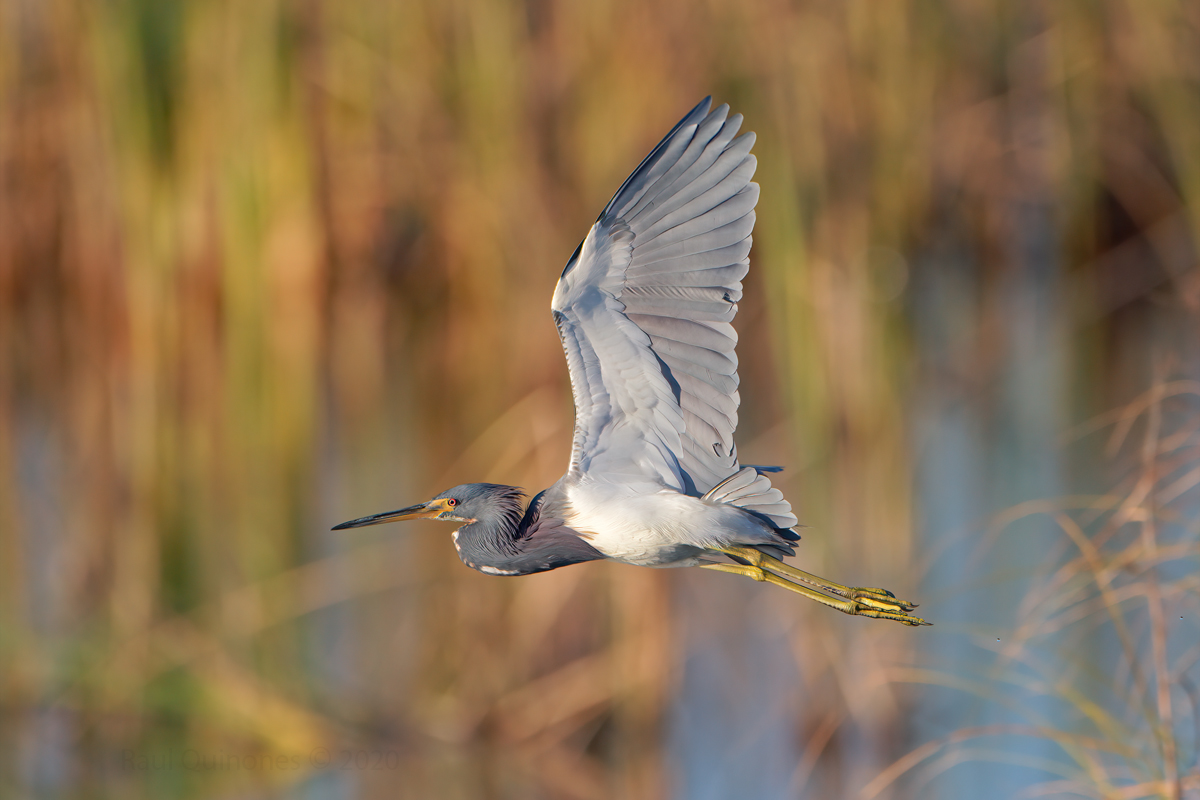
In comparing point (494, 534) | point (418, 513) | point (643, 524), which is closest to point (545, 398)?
point (418, 513)

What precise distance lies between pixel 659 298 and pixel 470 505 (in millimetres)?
423

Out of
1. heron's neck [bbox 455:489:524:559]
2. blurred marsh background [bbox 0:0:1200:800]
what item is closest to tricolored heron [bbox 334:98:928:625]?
heron's neck [bbox 455:489:524:559]

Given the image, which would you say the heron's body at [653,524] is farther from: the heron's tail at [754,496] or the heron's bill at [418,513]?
the heron's bill at [418,513]

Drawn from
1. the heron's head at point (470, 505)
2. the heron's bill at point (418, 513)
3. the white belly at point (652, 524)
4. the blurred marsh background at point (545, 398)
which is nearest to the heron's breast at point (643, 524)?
the white belly at point (652, 524)

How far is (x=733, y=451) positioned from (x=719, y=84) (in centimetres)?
219

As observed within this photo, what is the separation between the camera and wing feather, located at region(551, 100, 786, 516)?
1.94 meters

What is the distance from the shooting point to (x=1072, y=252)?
8852 millimetres

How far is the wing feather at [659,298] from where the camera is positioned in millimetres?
1944

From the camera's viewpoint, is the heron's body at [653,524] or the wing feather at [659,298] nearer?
the heron's body at [653,524]

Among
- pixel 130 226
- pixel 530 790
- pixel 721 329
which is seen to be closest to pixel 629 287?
pixel 721 329

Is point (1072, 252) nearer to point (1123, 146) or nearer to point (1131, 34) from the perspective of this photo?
point (1123, 146)

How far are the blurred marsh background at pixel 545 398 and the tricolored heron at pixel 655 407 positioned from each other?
31.1 inches

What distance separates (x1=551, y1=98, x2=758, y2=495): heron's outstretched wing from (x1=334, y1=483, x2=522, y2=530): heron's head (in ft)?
0.44

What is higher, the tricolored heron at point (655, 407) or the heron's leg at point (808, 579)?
the tricolored heron at point (655, 407)
